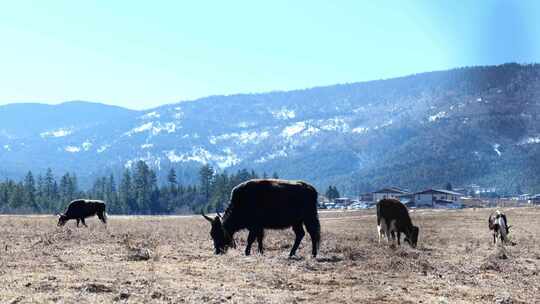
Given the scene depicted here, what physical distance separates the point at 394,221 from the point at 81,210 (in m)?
28.1

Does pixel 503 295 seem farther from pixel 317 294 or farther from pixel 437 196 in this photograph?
pixel 437 196

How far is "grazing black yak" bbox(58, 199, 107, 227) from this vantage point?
161ft

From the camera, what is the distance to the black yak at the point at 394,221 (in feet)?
99.3

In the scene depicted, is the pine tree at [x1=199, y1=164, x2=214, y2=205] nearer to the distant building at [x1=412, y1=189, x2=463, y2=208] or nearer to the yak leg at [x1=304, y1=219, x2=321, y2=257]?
the distant building at [x1=412, y1=189, x2=463, y2=208]

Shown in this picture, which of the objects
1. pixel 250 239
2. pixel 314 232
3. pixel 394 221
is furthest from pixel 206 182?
pixel 314 232

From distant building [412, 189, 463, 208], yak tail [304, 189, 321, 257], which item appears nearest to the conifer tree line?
distant building [412, 189, 463, 208]

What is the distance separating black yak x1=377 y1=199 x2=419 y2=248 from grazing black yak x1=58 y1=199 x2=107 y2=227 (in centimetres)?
2546

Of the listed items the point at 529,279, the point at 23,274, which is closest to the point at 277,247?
the point at 529,279

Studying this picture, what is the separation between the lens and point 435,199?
179500 mm

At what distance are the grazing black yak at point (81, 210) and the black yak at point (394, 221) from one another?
2546 cm

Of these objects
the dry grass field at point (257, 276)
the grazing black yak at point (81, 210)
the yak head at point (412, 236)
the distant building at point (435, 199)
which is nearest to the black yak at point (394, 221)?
the yak head at point (412, 236)

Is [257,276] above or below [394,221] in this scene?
below

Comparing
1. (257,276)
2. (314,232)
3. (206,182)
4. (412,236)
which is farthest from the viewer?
(206,182)

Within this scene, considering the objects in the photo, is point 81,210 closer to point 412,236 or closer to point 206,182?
point 412,236
